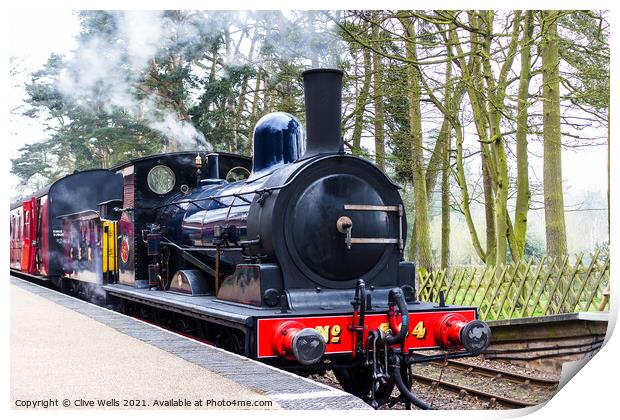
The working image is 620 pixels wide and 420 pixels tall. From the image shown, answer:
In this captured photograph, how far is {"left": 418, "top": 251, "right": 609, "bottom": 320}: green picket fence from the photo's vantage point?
6.08m

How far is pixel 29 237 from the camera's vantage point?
9.80m

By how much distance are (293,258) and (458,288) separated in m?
2.71

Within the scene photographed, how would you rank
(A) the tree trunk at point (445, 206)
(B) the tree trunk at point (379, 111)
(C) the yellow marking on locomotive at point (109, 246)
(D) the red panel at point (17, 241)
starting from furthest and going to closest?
(D) the red panel at point (17, 241) → (C) the yellow marking on locomotive at point (109, 246) → (B) the tree trunk at point (379, 111) → (A) the tree trunk at point (445, 206)

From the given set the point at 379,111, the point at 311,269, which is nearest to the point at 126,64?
the point at 311,269

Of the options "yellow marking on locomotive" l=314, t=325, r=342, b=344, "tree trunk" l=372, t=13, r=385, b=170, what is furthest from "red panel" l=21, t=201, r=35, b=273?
"yellow marking on locomotive" l=314, t=325, r=342, b=344

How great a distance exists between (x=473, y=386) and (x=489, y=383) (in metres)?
0.14

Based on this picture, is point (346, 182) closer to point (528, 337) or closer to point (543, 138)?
point (543, 138)

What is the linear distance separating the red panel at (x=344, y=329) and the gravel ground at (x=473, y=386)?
1.95 ft

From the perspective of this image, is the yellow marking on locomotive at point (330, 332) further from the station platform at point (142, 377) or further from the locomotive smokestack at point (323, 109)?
the locomotive smokestack at point (323, 109)

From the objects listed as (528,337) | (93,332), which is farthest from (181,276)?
(528,337)

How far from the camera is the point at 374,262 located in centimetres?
564

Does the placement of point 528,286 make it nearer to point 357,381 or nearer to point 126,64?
point 357,381

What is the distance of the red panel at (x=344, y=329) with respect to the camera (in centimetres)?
497

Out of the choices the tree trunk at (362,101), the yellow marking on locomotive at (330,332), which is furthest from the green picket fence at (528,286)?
the tree trunk at (362,101)
